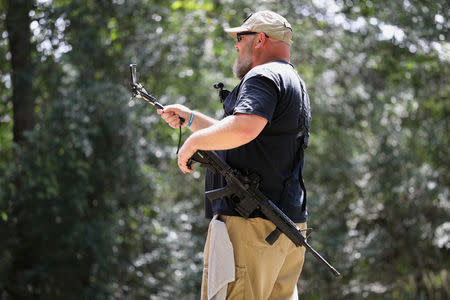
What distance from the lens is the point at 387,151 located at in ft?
20.0

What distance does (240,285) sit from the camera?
94.4 inches

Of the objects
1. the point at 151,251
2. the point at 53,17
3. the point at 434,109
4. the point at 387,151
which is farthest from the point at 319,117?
the point at 53,17

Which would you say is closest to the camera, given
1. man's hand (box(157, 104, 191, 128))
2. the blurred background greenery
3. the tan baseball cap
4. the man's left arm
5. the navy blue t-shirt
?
the man's left arm

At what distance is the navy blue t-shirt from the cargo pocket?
10.3 inches

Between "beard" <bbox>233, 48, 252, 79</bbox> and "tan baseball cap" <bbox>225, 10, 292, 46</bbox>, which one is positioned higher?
"tan baseball cap" <bbox>225, 10, 292, 46</bbox>

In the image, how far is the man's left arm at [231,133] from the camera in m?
2.19

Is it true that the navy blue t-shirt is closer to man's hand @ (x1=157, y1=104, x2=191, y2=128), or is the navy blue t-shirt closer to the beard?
the beard

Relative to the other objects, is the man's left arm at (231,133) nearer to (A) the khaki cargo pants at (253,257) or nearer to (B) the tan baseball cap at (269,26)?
(A) the khaki cargo pants at (253,257)

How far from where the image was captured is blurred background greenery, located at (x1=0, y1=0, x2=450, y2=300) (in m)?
5.50

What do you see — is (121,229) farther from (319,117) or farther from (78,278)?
(319,117)

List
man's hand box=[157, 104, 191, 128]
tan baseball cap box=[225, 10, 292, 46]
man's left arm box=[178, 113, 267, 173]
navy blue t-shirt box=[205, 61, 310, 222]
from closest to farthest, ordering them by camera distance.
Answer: man's left arm box=[178, 113, 267, 173]
navy blue t-shirt box=[205, 61, 310, 222]
tan baseball cap box=[225, 10, 292, 46]
man's hand box=[157, 104, 191, 128]

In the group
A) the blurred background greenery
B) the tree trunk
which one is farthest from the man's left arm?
the tree trunk

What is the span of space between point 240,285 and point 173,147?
3890 mm

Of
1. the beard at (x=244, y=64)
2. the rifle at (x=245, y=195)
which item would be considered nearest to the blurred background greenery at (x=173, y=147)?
the beard at (x=244, y=64)
